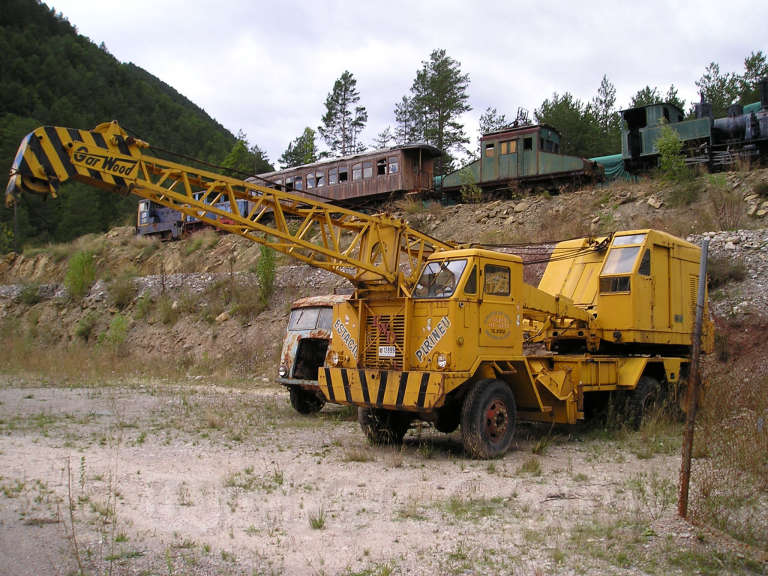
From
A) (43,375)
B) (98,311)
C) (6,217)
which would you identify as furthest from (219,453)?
(6,217)

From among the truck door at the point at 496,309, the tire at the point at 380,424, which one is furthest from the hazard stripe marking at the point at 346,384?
the truck door at the point at 496,309

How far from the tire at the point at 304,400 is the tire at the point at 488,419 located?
4821mm

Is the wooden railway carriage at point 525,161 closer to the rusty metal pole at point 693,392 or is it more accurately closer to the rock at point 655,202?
the rock at point 655,202

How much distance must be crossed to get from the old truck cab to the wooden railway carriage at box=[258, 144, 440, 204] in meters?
14.1

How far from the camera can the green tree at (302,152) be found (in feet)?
186

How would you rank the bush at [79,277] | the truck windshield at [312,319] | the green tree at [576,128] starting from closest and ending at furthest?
the truck windshield at [312,319], the bush at [79,277], the green tree at [576,128]

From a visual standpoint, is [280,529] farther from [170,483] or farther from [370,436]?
[370,436]

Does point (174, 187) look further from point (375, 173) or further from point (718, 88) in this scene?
point (718, 88)

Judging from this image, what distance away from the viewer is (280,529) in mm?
5332

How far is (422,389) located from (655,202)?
15.2 metres

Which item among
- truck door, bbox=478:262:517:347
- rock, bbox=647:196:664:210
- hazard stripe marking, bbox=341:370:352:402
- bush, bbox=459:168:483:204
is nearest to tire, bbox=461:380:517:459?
truck door, bbox=478:262:517:347

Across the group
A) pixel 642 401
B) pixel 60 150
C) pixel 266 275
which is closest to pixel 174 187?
pixel 60 150

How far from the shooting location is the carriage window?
8.68m

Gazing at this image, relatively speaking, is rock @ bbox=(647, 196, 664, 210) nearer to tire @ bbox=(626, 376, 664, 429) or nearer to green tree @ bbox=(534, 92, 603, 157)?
tire @ bbox=(626, 376, 664, 429)
